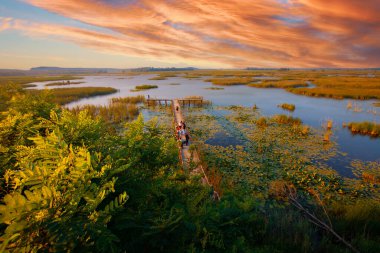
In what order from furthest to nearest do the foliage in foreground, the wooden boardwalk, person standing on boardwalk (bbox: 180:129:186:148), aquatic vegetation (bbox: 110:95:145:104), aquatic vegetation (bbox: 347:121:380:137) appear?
aquatic vegetation (bbox: 110:95:145:104) → aquatic vegetation (bbox: 347:121:380:137) → person standing on boardwalk (bbox: 180:129:186:148) → the wooden boardwalk → the foliage in foreground

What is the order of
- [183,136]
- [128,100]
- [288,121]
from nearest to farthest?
[183,136] < [288,121] < [128,100]

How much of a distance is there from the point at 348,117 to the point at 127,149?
3050 cm

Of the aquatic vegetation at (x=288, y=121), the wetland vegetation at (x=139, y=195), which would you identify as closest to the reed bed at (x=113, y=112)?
the wetland vegetation at (x=139, y=195)

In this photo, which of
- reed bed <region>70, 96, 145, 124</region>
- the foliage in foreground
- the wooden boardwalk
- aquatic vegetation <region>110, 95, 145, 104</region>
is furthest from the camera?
aquatic vegetation <region>110, 95, 145, 104</region>

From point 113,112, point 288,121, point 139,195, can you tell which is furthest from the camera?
point 113,112

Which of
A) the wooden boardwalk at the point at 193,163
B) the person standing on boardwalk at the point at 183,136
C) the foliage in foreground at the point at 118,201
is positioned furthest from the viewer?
the person standing on boardwalk at the point at 183,136

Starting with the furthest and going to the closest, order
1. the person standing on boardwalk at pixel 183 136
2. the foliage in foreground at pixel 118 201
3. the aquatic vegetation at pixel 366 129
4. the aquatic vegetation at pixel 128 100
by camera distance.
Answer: the aquatic vegetation at pixel 128 100
the aquatic vegetation at pixel 366 129
the person standing on boardwalk at pixel 183 136
the foliage in foreground at pixel 118 201

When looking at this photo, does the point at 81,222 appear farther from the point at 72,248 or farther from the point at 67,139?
the point at 67,139

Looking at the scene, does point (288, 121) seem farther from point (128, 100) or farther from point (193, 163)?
point (128, 100)

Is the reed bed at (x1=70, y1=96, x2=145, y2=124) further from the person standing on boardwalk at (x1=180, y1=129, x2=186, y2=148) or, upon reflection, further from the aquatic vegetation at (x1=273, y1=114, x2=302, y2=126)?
the aquatic vegetation at (x1=273, y1=114, x2=302, y2=126)

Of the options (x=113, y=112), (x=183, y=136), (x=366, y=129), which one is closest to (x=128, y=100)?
(x=113, y=112)

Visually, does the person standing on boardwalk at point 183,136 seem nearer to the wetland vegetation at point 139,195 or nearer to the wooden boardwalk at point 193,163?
the wooden boardwalk at point 193,163

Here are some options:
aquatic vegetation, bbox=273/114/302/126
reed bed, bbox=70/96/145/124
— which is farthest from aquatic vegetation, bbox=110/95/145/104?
aquatic vegetation, bbox=273/114/302/126

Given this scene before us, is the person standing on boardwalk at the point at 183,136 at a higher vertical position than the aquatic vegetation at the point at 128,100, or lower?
lower
